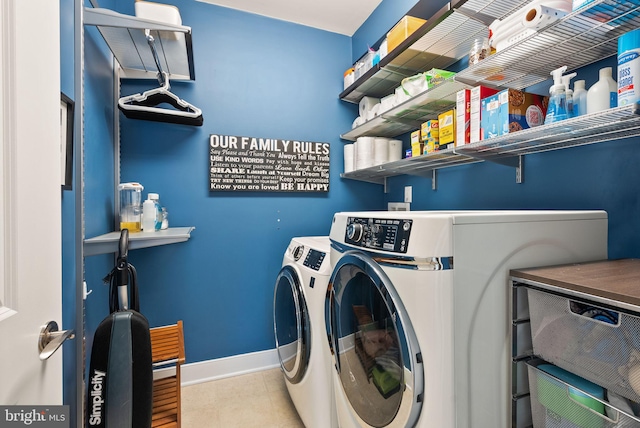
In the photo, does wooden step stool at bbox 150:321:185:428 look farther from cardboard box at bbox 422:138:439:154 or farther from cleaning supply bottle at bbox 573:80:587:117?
cleaning supply bottle at bbox 573:80:587:117

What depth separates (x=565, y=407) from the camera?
2.63ft

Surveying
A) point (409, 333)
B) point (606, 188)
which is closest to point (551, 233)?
point (606, 188)

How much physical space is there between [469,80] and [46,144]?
1.62m

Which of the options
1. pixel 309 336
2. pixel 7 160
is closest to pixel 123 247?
pixel 7 160

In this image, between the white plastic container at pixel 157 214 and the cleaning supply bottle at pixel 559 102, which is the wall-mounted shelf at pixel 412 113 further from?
the white plastic container at pixel 157 214

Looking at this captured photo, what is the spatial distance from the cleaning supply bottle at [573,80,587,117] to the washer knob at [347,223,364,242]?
2.94ft

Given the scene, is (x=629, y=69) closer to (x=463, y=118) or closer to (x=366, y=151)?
(x=463, y=118)

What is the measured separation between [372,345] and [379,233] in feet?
1.60

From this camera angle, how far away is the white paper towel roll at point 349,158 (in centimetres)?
246

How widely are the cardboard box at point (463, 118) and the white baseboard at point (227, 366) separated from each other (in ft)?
6.77

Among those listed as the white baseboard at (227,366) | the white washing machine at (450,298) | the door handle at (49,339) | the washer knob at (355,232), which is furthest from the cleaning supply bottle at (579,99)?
the white baseboard at (227,366)

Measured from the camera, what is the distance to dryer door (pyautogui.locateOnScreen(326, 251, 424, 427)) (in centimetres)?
89

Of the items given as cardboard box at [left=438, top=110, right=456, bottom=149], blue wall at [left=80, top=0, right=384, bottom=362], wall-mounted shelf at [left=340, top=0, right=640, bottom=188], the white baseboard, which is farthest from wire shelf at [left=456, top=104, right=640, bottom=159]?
the white baseboard

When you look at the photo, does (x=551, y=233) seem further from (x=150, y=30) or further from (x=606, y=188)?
(x=150, y=30)
